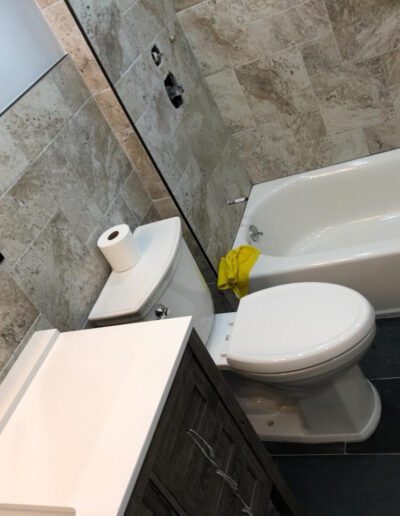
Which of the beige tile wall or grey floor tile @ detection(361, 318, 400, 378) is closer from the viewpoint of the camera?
the beige tile wall

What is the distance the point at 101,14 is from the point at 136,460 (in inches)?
51.6

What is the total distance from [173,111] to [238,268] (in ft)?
2.27

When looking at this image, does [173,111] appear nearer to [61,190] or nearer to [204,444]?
[61,190]

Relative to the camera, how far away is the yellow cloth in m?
1.98

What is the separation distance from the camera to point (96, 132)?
60.6 inches

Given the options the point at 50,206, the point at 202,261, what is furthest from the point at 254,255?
the point at 50,206

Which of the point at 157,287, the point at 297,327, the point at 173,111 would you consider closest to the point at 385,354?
the point at 297,327

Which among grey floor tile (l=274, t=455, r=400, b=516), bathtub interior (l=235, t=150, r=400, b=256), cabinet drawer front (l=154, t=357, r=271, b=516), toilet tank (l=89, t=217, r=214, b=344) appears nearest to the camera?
cabinet drawer front (l=154, t=357, r=271, b=516)

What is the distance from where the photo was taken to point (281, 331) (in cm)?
147

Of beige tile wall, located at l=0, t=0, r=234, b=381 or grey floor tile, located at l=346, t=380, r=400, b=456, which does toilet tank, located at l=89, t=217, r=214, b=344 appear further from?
grey floor tile, located at l=346, t=380, r=400, b=456

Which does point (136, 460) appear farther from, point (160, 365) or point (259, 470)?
point (259, 470)

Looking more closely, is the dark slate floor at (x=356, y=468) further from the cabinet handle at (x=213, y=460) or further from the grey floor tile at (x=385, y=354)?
the cabinet handle at (x=213, y=460)

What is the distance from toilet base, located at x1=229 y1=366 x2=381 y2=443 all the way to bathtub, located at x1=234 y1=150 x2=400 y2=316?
0.45 m

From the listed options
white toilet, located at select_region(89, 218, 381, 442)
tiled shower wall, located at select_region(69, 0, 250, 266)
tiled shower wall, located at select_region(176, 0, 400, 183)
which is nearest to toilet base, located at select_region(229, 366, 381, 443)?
white toilet, located at select_region(89, 218, 381, 442)
